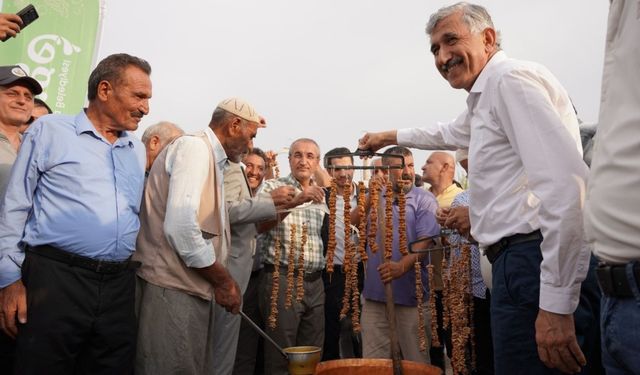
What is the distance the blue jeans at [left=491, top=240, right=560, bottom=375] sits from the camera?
7.35 feet

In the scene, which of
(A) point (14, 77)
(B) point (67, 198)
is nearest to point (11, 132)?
(A) point (14, 77)

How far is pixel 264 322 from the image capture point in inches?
225

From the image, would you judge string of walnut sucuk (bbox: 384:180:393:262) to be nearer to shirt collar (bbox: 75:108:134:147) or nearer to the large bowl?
the large bowl

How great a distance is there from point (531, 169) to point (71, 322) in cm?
275

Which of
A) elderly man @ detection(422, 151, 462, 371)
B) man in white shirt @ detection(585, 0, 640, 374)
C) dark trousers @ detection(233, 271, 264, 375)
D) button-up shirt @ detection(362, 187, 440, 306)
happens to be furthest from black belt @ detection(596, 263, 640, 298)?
elderly man @ detection(422, 151, 462, 371)

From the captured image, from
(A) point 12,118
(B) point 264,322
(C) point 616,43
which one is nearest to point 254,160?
(B) point 264,322

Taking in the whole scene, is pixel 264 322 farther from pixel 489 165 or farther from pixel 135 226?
pixel 489 165

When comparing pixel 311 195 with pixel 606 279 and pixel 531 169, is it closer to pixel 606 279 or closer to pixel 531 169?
pixel 531 169

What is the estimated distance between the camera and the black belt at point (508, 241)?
7.41ft

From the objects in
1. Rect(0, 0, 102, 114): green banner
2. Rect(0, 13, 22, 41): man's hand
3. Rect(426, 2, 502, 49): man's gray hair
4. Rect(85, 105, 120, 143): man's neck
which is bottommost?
Rect(85, 105, 120, 143): man's neck

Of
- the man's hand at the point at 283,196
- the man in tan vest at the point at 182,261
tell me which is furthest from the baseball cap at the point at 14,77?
the man's hand at the point at 283,196

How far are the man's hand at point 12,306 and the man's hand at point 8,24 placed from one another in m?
1.75

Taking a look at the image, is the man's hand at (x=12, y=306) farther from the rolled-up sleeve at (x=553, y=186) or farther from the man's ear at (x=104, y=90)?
the rolled-up sleeve at (x=553, y=186)

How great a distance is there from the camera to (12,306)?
112 inches
